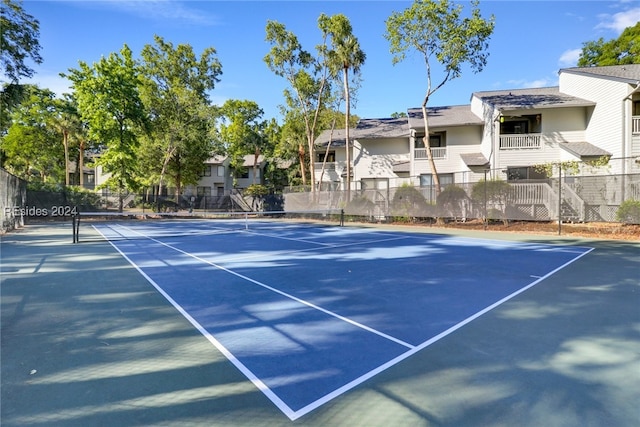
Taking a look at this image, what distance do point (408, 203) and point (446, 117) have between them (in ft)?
29.4

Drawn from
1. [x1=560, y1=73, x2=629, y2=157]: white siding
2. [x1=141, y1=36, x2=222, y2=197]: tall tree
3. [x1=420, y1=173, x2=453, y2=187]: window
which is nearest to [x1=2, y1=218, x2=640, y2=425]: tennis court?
[x1=560, y1=73, x2=629, y2=157]: white siding

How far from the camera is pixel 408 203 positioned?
66.5 feet

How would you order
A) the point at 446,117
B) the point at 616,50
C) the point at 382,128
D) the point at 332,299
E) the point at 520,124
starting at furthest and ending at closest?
the point at 616,50, the point at 382,128, the point at 446,117, the point at 520,124, the point at 332,299

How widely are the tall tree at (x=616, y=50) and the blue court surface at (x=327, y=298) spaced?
30.9m

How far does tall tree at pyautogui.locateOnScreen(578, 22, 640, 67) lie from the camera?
30.3 m

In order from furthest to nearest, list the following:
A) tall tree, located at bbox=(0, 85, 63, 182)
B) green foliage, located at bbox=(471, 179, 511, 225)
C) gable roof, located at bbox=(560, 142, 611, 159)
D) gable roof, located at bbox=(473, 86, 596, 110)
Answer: tall tree, located at bbox=(0, 85, 63, 182)
gable roof, located at bbox=(473, 86, 596, 110)
gable roof, located at bbox=(560, 142, 611, 159)
green foliage, located at bbox=(471, 179, 511, 225)

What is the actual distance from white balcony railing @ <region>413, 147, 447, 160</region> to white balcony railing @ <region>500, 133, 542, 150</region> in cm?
378

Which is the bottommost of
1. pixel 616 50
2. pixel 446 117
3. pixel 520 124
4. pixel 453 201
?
pixel 453 201

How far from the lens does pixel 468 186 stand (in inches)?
696

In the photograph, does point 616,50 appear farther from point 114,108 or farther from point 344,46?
point 114,108

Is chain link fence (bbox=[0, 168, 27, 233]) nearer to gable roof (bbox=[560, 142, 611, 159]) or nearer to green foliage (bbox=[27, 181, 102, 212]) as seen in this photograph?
green foliage (bbox=[27, 181, 102, 212])

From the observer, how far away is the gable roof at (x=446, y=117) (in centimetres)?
2388

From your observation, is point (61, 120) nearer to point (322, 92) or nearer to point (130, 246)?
point (322, 92)

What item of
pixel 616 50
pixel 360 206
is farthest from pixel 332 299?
pixel 616 50
